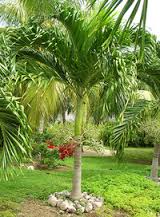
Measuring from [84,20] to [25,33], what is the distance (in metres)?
0.97

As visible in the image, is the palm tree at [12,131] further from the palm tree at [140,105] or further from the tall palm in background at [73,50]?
the palm tree at [140,105]

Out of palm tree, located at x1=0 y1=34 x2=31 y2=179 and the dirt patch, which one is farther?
the dirt patch

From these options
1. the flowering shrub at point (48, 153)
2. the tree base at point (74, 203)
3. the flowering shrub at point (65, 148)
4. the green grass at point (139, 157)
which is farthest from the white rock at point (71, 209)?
the green grass at point (139, 157)

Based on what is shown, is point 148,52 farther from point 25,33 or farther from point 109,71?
point 25,33

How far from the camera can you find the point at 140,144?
25.2 metres

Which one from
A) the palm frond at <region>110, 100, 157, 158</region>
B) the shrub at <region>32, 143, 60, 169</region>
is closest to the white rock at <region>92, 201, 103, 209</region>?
the palm frond at <region>110, 100, 157, 158</region>

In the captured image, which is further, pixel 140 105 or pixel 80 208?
pixel 140 105

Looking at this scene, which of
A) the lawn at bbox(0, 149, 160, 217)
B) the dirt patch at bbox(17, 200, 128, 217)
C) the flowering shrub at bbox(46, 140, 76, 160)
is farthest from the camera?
the lawn at bbox(0, 149, 160, 217)

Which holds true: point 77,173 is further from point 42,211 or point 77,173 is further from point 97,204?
point 42,211

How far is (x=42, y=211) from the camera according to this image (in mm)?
6637

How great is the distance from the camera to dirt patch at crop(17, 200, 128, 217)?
6423 mm

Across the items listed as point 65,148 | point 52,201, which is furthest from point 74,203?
point 65,148

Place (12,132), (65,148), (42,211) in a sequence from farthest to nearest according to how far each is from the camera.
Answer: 1. (65,148)
2. (42,211)
3. (12,132)

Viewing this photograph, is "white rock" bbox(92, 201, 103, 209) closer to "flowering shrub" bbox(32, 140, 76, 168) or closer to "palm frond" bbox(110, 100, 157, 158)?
"palm frond" bbox(110, 100, 157, 158)
